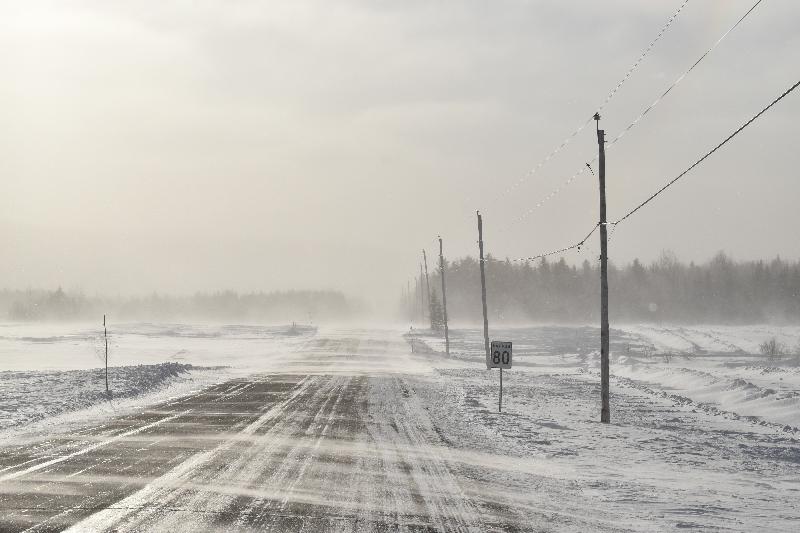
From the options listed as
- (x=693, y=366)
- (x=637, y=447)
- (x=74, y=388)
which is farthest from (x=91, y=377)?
(x=693, y=366)

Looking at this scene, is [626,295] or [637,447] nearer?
[637,447]

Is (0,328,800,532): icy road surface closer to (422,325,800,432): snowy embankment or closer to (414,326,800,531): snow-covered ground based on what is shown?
(414,326,800,531): snow-covered ground

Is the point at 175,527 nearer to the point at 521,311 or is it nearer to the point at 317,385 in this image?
the point at 317,385

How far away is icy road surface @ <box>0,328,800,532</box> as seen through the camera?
8508mm

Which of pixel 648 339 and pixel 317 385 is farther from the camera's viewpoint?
pixel 648 339

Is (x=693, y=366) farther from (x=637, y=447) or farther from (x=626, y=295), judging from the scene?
(x=626, y=295)

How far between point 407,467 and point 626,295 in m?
155

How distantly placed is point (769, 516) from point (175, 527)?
24.8ft

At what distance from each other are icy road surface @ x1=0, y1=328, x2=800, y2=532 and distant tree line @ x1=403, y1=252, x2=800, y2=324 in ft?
401

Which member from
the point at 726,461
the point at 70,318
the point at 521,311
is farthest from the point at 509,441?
the point at 70,318

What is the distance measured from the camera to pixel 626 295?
15688 cm

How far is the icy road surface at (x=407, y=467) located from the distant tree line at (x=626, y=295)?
12227 centimetres

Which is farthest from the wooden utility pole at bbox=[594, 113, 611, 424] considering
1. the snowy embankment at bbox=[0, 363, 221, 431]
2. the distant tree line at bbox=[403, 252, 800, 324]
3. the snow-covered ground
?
the distant tree line at bbox=[403, 252, 800, 324]

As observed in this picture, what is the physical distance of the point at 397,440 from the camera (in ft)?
48.0
